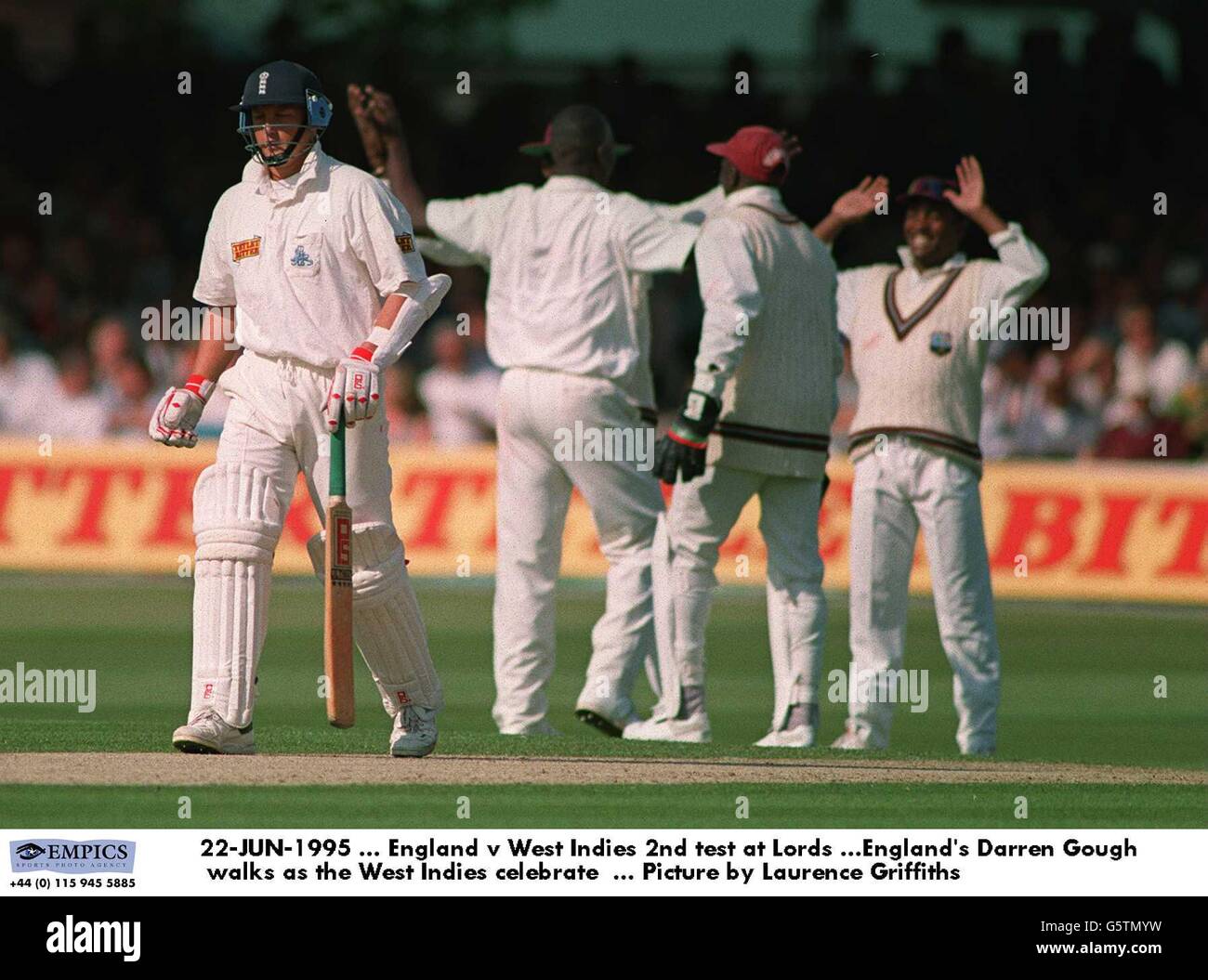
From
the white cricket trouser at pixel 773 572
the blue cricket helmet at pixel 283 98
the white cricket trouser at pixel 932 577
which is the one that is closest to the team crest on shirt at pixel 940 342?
the white cricket trouser at pixel 932 577

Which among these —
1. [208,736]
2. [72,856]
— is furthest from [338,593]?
[72,856]

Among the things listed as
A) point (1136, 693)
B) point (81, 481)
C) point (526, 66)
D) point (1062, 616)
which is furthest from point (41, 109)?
point (1136, 693)

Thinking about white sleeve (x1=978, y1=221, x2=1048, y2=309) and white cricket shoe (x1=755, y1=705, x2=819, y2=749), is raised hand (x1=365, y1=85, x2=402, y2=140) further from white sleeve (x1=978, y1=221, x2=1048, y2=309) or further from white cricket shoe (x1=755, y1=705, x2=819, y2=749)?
white cricket shoe (x1=755, y1=705, x2=819, y2=749)

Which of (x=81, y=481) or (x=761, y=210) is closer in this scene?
(x=761, y=210)

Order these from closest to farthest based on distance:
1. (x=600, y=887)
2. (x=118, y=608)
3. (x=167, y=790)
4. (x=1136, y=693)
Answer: (x=600, y=887), (x=167, y=790), (x=1136, y=693), (x=118, y=608)

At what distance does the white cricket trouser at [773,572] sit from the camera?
33.5 feet

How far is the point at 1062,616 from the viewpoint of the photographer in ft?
54.0

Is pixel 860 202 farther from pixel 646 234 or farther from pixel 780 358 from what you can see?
pixel 646 234

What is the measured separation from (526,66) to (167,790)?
17748 mm

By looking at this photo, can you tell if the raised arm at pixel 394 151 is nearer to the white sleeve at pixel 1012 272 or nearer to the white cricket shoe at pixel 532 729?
the white cricket shoe at pixel 532 729

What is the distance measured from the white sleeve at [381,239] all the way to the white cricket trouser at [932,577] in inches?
121

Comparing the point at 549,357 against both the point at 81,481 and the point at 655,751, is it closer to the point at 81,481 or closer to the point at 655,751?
the point at 655,751

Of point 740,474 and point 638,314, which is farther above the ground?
point 638,314

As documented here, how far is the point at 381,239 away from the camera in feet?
26.3
